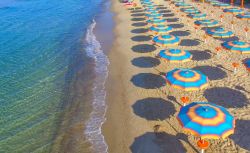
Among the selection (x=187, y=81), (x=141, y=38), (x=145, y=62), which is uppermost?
(x=187, y=81)

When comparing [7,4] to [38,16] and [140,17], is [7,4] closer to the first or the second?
[38,16]

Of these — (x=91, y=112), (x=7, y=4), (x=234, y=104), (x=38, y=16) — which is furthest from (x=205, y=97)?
(x=7, y=4)

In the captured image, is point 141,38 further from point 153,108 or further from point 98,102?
point 153,108

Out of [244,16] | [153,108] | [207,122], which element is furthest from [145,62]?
[244,16]

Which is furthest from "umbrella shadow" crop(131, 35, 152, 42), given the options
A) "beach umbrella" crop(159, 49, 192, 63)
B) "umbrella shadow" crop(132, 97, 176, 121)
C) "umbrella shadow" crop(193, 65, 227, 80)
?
"umbrella shadow" crop(132, 97, 176, 121)

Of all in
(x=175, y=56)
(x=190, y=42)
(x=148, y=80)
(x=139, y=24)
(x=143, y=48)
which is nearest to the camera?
(x=175, y=56)

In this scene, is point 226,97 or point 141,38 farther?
point 141,38

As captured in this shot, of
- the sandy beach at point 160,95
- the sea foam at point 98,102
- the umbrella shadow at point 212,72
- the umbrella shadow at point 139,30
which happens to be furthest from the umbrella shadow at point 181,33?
the umbrella shadow at point 212,72

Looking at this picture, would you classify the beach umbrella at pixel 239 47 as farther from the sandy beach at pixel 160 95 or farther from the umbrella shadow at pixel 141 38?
the umbrella shadow at pixel 141 38

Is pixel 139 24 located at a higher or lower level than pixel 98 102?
higher
